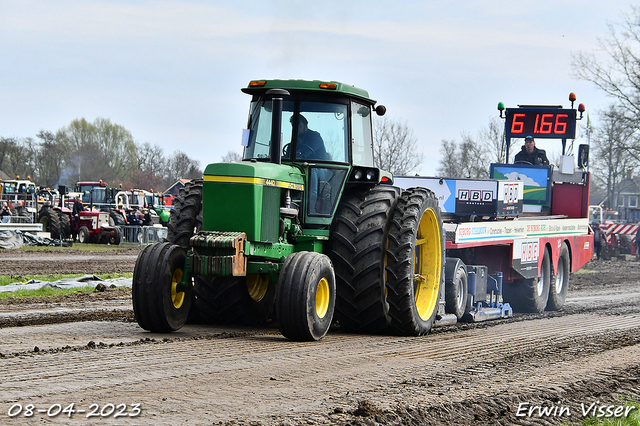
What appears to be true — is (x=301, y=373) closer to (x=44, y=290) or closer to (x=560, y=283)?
(x=44, y=290)

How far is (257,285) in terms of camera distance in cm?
915

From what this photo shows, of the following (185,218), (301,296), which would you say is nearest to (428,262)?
(301,296)

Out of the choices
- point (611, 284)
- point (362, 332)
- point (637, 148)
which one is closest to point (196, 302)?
point (362, 332)

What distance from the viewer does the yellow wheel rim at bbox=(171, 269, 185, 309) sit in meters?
8.16

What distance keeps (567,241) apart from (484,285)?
13.0ft

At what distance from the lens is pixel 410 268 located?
8891 millimetres

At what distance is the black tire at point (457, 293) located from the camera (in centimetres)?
1093

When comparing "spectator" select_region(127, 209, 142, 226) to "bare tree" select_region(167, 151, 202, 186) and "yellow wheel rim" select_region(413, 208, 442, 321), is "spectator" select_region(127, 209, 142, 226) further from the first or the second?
"bare tree" select_region(167, 151, 202, 186)

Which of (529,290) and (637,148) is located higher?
(637,148)

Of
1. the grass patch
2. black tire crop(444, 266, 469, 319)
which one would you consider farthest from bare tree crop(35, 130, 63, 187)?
black tire crop(444, 266, 469, 319)

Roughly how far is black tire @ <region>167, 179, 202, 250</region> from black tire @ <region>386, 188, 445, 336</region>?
224cm

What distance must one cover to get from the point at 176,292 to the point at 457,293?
4.47 m

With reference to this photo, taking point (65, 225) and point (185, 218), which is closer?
point (185, 218)

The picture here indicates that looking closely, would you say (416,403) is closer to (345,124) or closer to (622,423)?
(622,423)
